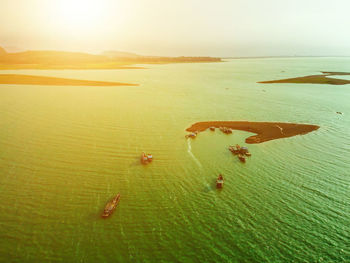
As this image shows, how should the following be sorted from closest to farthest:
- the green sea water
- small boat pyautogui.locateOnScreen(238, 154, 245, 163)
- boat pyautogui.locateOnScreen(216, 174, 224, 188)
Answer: the green sea water → boat pyautogui.locateOnScreen(216, 174, 224, 188) → small boat pyautogui.locateOnScreen(238, 154, 245, 163)

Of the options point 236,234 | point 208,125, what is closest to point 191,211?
point 236,234

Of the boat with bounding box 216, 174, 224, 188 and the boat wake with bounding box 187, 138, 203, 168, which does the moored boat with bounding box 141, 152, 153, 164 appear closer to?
the boat wake with bounding box 187, 138, 203, 168

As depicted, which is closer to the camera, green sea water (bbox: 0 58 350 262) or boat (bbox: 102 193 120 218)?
green sea water (bbox: 0 58 350 262)

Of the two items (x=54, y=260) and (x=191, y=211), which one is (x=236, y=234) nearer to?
(x=191, y=211)

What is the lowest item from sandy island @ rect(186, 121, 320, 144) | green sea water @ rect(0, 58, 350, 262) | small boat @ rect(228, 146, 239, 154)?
green sea water @ rect(0, 58, 350, 262)

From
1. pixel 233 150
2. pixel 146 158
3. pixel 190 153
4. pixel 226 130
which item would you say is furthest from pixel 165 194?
pixel 226 130

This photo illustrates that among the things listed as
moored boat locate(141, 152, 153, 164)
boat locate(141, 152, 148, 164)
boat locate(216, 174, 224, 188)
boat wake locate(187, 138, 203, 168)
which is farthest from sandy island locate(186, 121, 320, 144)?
boat locate(141, 152, 148, 164)

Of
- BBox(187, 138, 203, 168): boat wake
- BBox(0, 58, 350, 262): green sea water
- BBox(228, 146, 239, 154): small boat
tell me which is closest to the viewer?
BBox(0, 58, 350, 262): green sea water
